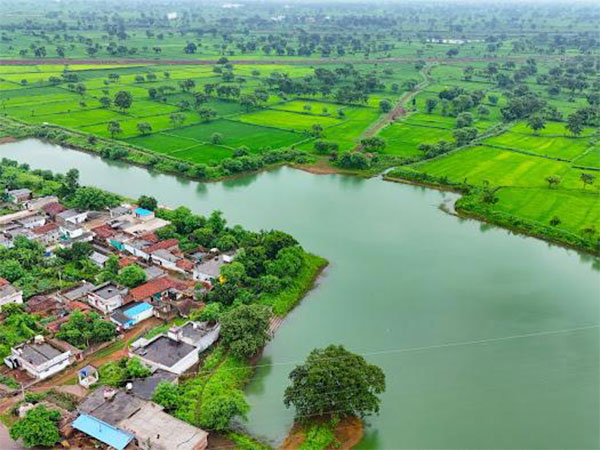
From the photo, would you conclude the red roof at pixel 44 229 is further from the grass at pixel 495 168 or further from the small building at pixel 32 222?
the grass at pixel 495 168

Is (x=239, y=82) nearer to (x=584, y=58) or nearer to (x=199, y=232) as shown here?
(x=199, y=232)

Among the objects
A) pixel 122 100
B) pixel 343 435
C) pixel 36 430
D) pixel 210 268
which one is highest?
pixel 122 100

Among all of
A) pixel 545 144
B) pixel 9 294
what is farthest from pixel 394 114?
pixel 9 294

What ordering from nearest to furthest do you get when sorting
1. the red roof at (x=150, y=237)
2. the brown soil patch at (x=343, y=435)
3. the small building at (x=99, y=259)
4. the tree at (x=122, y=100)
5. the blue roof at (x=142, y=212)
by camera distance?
the brown soil patch at (x=343, y=435) < the small building at (x=99, y=259) < the red roof at (x=150, y=237) < the blue roof at (x=142, y=212) < the tree at (x=122, y=100)

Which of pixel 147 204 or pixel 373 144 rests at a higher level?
pixel 373 144

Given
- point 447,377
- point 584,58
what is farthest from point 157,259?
point 584,58

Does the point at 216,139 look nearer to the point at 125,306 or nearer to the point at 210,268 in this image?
the point at 210,268

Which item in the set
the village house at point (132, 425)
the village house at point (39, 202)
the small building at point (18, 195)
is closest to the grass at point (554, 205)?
the village house at point (132, 425)

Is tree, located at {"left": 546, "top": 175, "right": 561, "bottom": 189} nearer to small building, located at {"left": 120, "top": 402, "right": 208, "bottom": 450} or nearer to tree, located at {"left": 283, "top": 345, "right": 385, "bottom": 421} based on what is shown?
tree, located at {"left": 283, "top": 345, "right": 385, "bottom": 421}
